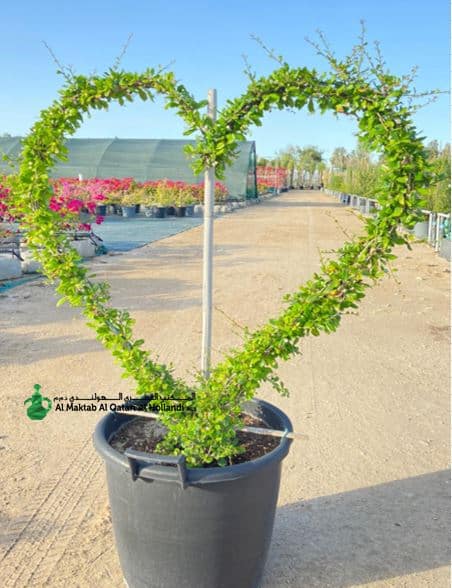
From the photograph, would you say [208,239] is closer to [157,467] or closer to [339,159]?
[157,467]

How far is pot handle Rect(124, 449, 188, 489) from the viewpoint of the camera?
5.58ft

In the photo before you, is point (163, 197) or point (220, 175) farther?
point (163, 197)

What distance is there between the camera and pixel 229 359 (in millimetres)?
1964

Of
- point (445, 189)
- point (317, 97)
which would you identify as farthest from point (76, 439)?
point (445, 189)

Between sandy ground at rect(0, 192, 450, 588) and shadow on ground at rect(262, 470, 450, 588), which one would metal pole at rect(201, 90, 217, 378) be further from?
shadow on ground at rect(262, 470, 450, 588)

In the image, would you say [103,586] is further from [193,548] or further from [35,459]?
[35,459]

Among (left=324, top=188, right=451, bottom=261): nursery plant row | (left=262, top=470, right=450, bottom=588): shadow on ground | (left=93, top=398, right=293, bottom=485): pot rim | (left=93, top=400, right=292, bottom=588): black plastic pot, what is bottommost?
(left=262, top=470, right=450, bottom=588): shadow on ground

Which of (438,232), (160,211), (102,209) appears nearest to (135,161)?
(102,209)

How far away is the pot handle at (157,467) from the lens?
66.9 inches

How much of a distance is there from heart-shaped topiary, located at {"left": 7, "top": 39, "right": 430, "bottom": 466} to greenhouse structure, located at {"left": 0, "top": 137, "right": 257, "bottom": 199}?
2323 cm

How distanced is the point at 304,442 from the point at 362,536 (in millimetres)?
826

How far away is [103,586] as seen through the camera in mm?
2070

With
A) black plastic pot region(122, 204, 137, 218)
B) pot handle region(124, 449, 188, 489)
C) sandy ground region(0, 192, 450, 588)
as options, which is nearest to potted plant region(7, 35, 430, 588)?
pot handle region(124, 449, 188, 489)

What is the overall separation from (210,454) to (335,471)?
1.21 metres
